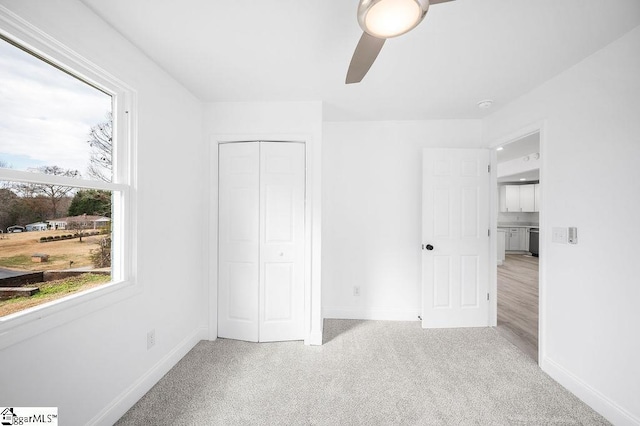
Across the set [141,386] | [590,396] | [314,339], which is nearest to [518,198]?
[590,396]

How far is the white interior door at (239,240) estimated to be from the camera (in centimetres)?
259

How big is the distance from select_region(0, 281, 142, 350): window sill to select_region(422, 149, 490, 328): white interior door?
9.34 feet

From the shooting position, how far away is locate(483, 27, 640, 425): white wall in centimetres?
157

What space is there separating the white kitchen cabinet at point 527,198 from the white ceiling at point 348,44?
254 inches

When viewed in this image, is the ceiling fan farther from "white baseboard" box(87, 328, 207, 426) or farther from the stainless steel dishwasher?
the stainless steel dishwasher

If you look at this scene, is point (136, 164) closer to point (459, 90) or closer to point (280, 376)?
point (280, 376)

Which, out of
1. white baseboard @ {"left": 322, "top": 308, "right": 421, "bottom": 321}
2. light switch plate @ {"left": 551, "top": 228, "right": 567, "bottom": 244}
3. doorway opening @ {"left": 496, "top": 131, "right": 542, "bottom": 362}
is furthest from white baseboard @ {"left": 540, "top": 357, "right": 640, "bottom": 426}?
white baseboard @ {"left": 322, "top": 308, "right": 421, "bottom": 321}

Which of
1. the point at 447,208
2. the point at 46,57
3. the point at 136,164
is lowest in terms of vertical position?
the point at 447,208

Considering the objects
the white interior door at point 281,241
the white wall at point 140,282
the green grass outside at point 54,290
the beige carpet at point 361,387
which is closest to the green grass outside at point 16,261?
the green grass outside at point 54,290

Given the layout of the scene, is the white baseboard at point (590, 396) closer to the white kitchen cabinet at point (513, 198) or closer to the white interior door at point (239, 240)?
the white interior door at point (239, 240)

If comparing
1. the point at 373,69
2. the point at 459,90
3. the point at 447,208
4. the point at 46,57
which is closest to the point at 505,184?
the point at 447,208

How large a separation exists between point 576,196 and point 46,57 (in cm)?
343

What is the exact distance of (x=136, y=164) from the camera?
1778mm

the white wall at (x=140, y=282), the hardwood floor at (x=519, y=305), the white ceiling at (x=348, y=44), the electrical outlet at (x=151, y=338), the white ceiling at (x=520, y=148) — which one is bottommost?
the hardwood floor at (x=519, y=305)
